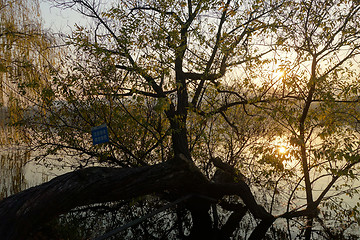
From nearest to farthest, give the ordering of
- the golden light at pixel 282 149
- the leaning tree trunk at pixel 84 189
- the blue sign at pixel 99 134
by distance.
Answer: the leaning tree trunk at pixel 84 189, the blue sign at pixel 99 134, the golden light at pixel 282 149

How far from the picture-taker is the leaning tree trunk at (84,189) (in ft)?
11.0

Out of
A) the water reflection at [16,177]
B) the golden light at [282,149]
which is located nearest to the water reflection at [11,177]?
the water reflection at [16,177]

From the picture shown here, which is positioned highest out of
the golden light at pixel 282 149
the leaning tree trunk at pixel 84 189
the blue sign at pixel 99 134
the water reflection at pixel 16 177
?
the water reflection at pixel 16 177

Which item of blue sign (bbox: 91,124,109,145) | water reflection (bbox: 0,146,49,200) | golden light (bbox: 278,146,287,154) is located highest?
water reflection (bbox: 0,146,49,200)

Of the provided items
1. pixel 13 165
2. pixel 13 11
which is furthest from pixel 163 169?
pixel 13 11

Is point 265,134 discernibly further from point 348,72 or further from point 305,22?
point 305,22

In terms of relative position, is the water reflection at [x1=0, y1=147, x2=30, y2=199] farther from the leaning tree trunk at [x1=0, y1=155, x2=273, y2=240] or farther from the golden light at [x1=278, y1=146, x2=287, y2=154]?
the golden light at [x1=278, y1=146, x2=287, y2=154]

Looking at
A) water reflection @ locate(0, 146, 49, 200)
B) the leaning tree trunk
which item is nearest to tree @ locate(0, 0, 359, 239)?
the leaning tree trunk

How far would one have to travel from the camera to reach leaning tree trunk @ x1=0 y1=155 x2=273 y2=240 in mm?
3355

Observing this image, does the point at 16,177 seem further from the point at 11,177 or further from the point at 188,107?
the point at 188,107

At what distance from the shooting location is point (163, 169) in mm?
4512

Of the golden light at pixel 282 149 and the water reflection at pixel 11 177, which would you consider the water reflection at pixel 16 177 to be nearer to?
the water reflection at pixel 11 177

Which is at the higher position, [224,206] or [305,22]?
[305,22]

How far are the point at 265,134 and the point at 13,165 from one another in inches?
325
